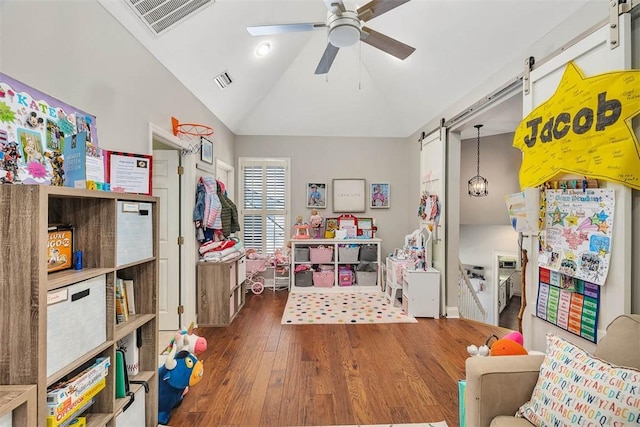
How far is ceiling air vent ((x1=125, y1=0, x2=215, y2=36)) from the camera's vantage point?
6.10ft

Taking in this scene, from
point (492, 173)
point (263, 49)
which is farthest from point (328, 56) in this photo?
point (492, 173)

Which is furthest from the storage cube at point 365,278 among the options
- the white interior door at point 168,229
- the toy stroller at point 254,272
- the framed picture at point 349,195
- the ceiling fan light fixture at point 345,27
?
the ceiling fan light fixture at point 345,27

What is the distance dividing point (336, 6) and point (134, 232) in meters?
1.78

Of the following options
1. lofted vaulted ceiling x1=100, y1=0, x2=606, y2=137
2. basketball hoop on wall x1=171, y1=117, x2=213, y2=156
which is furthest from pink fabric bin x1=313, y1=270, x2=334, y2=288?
basketball hoop on wall x1=171, y1=117, x2=213, y2=156

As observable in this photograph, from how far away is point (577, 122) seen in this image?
1.63 metres

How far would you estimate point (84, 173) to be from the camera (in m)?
1.24

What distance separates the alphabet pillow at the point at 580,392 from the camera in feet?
3.33

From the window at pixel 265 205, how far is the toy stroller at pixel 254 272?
0.35 m

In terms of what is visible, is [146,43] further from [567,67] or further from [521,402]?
[521,402]

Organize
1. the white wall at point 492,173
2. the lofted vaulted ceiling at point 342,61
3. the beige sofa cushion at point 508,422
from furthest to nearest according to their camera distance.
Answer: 1. the white wall at point 492,173
2. the lofted vaulted ceiling at point 342,61
3. the beige sofa cushion at point 508,422

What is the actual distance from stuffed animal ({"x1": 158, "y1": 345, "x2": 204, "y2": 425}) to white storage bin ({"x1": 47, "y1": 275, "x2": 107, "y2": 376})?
720mm

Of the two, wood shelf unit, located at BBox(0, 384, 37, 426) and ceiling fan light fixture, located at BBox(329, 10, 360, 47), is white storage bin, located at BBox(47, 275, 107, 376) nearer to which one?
wood shelf unit, located at BBox(0, 384, 37, 426)

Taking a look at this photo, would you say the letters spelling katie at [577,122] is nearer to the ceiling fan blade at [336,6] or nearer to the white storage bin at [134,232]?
→ the ceiling fan blade at [336,6]

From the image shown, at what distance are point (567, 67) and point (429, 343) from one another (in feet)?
8.00
